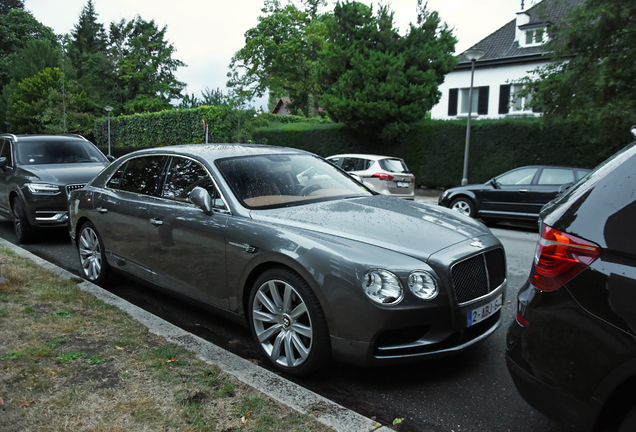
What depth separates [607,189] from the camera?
219 cm

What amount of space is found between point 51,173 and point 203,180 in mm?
5177

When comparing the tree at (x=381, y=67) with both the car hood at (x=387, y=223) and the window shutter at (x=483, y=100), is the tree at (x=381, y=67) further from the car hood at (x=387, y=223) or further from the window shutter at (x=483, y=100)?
the car hood at (x=387, y=223)

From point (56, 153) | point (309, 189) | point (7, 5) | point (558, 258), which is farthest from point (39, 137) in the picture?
point (7, 5)

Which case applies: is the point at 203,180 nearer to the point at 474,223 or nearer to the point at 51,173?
the point at 474,223

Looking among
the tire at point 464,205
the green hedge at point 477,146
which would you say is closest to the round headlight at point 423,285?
the tire at point 464,205

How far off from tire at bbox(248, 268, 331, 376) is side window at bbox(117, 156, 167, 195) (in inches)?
73.4

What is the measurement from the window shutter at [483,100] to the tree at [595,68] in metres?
15.6

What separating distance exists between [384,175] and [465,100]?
60.4ft

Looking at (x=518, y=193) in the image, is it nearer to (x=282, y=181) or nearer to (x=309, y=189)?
(x=309, y=189)

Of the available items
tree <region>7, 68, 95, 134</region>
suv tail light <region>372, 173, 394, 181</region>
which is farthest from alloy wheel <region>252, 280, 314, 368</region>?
tree <region>7, 68, 95, 134</region>

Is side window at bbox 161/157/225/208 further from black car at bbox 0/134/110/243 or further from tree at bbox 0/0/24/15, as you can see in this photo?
tree at bbox 0/0/24/15

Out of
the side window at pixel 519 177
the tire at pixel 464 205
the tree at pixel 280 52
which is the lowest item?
the tire at pixel 464 205

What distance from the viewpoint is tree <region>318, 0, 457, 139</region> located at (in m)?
20.2

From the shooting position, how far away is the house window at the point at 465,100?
2892 centimetres
